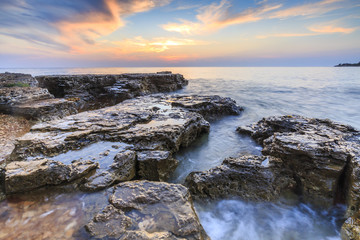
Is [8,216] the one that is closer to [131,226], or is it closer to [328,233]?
[131,226]

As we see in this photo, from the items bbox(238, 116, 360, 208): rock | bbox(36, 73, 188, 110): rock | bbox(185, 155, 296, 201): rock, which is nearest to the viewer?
A: bbox(238, 116, 360, 208): rock

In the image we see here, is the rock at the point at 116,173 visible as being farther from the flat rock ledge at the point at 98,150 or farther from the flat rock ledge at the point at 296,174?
the flat rock ledge at the point at 296,174

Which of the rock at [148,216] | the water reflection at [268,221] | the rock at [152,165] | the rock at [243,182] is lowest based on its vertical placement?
the water reflection at [268,221]

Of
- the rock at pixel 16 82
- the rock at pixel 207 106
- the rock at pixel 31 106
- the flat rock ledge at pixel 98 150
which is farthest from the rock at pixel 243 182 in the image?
the rock at pixel 16 82

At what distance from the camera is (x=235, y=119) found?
31.1 feet

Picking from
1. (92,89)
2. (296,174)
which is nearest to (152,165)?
(296,174)

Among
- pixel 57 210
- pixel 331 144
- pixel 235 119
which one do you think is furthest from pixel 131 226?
pixel 235 119

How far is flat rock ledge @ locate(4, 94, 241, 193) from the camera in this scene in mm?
2859

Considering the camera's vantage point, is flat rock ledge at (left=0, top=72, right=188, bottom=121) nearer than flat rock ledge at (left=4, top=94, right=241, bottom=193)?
No

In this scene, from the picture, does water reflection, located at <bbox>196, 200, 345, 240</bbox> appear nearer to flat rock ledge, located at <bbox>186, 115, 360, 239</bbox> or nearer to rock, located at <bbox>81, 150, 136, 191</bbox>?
flat rock ledge, located at <bbox>186, 115, 360, 239</bbox>

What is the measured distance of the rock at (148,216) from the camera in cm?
202

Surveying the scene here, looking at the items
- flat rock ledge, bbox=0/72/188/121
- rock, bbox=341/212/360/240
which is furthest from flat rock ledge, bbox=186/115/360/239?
flat rock ledge, bbox=0/72/188/121

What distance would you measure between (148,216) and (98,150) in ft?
7.28

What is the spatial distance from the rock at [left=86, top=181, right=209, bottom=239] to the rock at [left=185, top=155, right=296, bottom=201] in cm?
123
